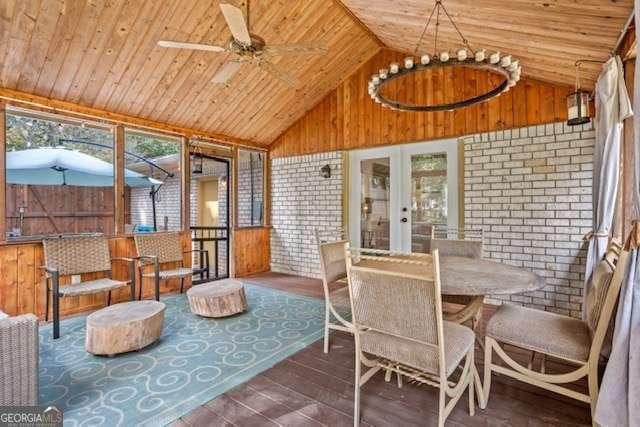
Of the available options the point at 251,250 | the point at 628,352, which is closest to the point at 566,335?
the point at 628,352

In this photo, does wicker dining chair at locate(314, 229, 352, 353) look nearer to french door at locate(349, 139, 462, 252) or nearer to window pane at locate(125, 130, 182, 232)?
french door at locate(349, 139, 462, 252)

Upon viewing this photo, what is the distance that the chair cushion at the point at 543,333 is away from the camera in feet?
5.74

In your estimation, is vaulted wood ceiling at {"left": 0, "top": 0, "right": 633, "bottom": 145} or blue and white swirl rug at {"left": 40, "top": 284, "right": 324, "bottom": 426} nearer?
blue and white swirl rug at {"left": 40, "top": 284, "right": 324, "bottom": 426}

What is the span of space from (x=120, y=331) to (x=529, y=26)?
4144 mm

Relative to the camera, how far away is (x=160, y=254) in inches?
171

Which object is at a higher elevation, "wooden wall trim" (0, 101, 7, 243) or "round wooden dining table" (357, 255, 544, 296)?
"wooden wall trim" (0, 101, 7, 243)

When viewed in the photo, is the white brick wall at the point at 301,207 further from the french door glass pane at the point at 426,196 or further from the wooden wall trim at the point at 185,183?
the wooden wall trim at the point at 185,183

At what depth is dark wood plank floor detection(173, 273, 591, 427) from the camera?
183 centimetres

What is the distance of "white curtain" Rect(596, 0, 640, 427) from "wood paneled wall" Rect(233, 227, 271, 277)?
5.00 m

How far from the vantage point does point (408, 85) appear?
4.53 metres

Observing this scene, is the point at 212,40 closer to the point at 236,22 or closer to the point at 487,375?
the point at 236,22

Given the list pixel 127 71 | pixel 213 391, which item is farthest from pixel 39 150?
pixel 213 391

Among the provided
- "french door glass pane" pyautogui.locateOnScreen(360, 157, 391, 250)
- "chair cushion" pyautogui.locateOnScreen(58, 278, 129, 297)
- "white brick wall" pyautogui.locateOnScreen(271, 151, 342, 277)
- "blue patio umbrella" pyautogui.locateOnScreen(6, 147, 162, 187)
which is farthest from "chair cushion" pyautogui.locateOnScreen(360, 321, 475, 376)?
"blue patio umbrella" pyautogui.locateOnScreen(6, 147, 162, 187)

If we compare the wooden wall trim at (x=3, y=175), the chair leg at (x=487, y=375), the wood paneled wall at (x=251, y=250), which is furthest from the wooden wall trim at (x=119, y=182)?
the chair leg at (x=487, y=375)
